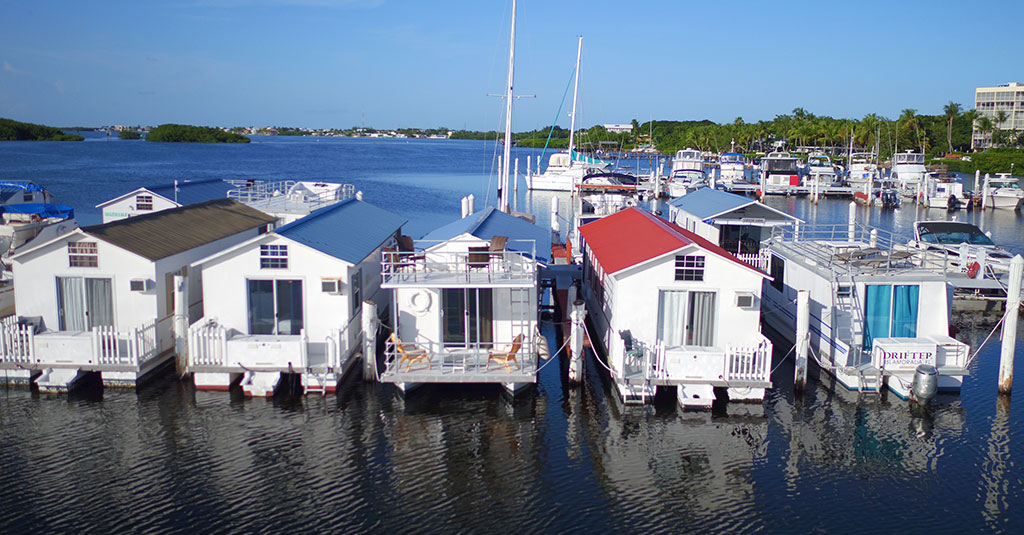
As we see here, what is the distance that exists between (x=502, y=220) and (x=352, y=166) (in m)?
112

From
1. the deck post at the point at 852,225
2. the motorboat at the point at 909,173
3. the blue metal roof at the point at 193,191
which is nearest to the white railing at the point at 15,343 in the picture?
the blue metal roof at the point at 193,191

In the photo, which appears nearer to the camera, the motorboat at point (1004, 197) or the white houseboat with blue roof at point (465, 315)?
the white houseboat with blue roof at point (465, 315)

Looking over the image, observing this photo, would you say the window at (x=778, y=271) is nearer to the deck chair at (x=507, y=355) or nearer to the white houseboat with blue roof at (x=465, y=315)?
the white houseboat with blue roof at (x=465, y=315)

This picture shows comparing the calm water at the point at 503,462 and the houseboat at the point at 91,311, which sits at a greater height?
the houseboat at the point at 91,311

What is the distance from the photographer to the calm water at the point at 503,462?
13.2 metres

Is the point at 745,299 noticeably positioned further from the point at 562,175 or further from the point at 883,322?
the point at 562,175

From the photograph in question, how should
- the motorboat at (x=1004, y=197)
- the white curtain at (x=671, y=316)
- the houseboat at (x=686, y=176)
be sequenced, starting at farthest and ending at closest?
1. the houseboat at (x=686, y=176)
2. the motorboat at (x=1004, y=197)
3. the white curtain at (x=671, y=316)

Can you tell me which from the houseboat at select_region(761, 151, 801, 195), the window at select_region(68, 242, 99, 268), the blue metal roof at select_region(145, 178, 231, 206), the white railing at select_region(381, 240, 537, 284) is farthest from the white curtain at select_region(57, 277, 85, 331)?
the houseboat at select_region(761, 151, 801, 195)

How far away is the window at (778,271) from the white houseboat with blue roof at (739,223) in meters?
2.35

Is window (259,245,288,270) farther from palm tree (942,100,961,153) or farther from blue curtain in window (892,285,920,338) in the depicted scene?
palm tree (942,100,961,153)

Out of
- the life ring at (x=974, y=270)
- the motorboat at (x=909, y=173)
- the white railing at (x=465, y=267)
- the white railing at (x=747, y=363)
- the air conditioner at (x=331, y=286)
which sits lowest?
the white railing at (x=747, y=363)

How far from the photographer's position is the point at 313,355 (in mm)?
18562

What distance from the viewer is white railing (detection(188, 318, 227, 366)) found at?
1769 cm

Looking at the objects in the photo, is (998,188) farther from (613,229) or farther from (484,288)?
(484,288)
